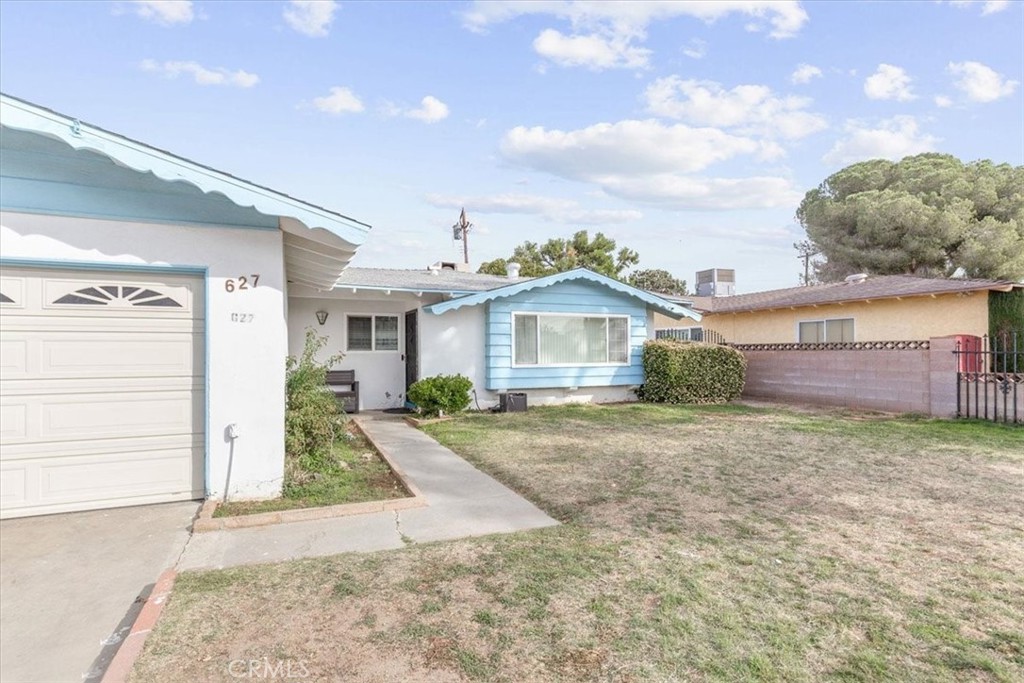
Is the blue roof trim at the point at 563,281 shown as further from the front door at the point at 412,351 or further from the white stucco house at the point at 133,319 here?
the white stucco house at the point at 133,319

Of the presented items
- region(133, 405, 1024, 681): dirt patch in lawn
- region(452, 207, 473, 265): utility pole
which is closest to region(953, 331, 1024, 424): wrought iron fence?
region(133, 405, 1024, 681): dirt patch in lawn

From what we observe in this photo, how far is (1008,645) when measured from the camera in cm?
264

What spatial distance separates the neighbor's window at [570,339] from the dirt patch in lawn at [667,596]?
7049mm

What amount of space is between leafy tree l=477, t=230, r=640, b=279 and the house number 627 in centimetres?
2587

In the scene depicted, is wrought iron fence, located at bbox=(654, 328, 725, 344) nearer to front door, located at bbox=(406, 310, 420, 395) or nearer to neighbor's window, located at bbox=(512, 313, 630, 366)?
neighbor's window, located at bbox=(512, 313, 630, 366)

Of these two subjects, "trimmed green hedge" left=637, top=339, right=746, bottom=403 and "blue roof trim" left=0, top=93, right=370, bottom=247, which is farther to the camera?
"trimmed green hedge" left=637, top=339, right=746, bottom=403

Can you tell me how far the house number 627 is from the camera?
5.01 m

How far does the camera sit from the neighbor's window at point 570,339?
504 inches

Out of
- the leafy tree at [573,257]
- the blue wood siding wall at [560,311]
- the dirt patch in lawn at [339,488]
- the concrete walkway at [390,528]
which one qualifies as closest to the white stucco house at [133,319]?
the dirt patch in lawn at [339,488]

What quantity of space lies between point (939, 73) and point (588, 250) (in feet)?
65.1

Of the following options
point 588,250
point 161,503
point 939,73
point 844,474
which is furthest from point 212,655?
point 588,250

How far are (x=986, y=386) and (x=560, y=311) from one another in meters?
8.53

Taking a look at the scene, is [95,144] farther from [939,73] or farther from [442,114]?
[939,73]

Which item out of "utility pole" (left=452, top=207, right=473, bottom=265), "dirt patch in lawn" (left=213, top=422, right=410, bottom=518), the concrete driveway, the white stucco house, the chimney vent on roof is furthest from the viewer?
"utility pole" (left=452, top=207, right=473, bottom=265)
